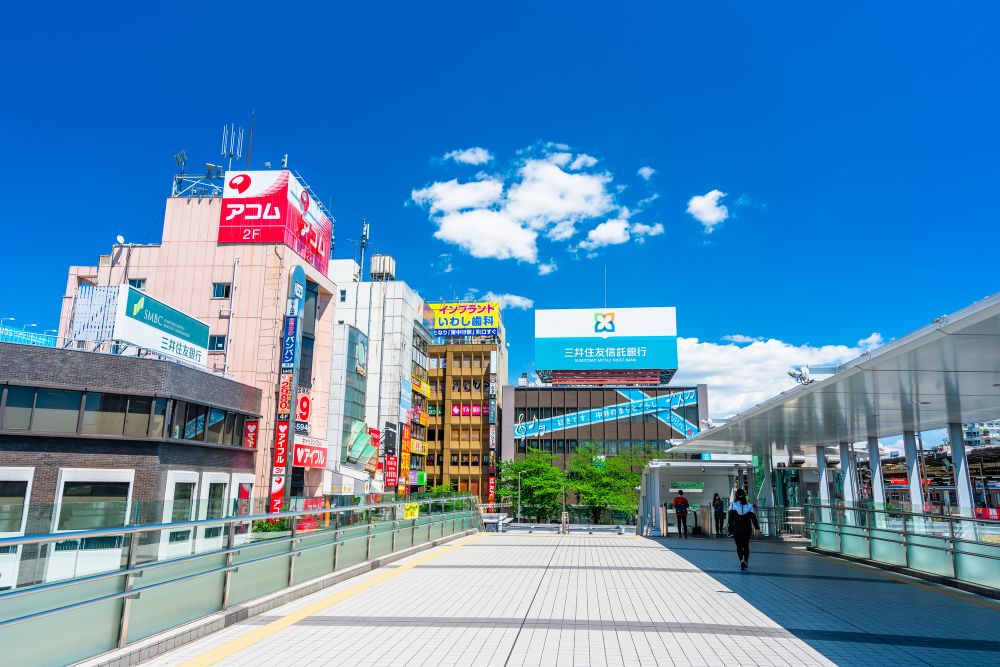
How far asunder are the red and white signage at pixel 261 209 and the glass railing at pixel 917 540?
30977 mm

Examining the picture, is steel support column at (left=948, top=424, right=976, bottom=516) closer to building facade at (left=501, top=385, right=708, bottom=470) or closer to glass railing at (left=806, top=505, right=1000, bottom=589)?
glass railing at (left=806, top=505, right=1000, bottom=589)

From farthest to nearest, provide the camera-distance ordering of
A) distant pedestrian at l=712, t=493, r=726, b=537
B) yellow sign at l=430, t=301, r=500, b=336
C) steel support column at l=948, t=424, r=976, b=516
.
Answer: yellow sign at l=430, t=301, r=500, b=336 → distant pedestrian at l=712, t=493, r=726, b=537 → steel support column at l=948, t=424, r=976, b=516

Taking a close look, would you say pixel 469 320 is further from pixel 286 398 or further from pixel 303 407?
pixel 286 398

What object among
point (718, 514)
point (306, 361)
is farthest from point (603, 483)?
point (718, 514)

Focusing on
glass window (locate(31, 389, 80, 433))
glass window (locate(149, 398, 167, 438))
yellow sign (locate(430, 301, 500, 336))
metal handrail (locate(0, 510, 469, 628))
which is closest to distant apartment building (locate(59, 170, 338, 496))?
glass window (locate(149, 398, 167, 438))

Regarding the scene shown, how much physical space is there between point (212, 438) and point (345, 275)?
125ft

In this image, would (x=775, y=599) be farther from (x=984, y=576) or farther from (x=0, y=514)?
(x=0, y=514)

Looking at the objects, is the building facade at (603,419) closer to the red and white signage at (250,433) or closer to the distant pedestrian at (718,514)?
the red and white signage at (250,433)

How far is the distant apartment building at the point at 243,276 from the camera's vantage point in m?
36.0

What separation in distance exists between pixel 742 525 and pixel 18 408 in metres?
22.9

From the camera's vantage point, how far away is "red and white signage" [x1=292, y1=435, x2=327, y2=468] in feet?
118

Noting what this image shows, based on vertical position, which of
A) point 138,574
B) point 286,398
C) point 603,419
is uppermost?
point 603,419

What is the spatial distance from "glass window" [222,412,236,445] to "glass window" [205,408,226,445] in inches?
12.3

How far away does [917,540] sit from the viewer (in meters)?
12.2
